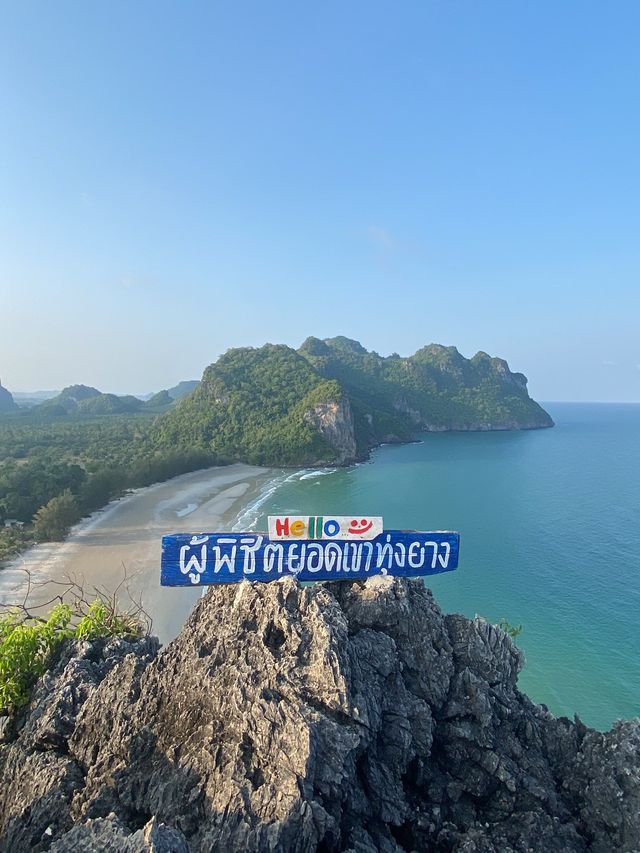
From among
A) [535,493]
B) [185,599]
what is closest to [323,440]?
[535,493]

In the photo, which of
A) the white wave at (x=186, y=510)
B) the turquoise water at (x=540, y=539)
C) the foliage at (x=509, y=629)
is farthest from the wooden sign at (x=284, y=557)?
the white wave at (x=186, y=510)

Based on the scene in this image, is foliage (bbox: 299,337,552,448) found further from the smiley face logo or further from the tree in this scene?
the smiley face logo

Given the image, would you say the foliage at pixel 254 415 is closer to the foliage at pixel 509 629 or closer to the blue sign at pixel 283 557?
the foliage at pixel 509 629

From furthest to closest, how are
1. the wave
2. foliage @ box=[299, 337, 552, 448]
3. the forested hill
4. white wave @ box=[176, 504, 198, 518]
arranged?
foliage @ box=[299, 337, 552, 448], the forested hill, white wave @ box=[176, 504, 198, 518], the wave

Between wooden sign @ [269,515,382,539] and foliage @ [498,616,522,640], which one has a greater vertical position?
wooden sign @ [269,515,382,539]

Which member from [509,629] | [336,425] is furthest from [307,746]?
[336,425]

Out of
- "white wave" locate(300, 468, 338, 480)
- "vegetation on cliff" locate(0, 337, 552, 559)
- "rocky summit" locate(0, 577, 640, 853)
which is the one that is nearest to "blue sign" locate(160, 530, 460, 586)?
"rocky summit" locate(0, 577, 640, 853)

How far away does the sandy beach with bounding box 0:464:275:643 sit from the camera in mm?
33688

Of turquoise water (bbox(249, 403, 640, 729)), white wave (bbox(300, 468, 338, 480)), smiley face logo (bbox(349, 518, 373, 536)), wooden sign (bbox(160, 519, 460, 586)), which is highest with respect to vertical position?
smiley face logo (bbox(349, 518, 373, 536))

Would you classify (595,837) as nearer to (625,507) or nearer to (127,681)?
(127,681)

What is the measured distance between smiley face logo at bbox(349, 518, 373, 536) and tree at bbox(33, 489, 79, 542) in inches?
1686

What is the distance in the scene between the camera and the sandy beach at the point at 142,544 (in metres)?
33.7

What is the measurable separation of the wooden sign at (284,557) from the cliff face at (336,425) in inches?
3105

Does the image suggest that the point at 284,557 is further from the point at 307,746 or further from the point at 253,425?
the point at 253,425
